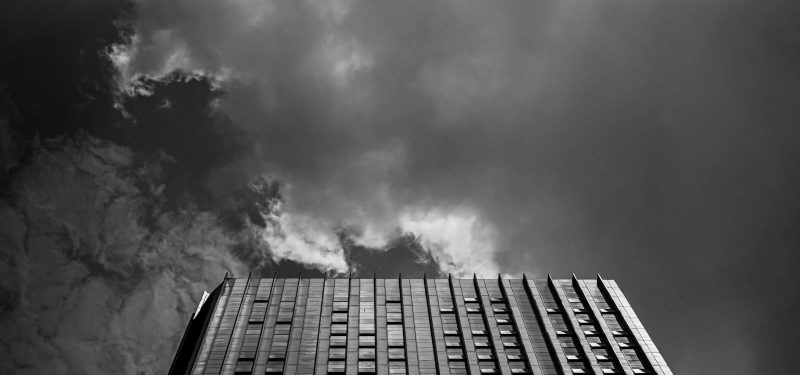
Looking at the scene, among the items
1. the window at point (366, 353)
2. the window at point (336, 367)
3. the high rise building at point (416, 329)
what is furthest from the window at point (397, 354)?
the window at point (336, 367)

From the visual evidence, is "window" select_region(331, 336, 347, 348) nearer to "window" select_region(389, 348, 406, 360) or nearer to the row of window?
the row of window

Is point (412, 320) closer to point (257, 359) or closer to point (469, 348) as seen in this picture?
point (469, 348)

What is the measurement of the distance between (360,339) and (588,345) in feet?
93.0

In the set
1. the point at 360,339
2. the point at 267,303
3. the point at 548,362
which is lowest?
the point at 548,362

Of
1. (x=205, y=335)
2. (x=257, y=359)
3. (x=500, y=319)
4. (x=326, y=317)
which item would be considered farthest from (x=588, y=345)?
(x=205, y=335)

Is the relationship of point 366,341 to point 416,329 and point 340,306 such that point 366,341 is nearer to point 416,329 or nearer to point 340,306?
point 416,329

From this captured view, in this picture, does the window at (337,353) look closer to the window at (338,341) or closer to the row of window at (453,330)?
the row of window at (453,330)

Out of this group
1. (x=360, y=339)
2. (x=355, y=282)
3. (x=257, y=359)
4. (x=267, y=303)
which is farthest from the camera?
(x=355, y=282)

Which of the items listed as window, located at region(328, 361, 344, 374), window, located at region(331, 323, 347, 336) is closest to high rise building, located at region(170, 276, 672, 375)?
window, located at region(328, 361, 344, 374)

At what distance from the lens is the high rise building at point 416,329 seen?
83.1 m

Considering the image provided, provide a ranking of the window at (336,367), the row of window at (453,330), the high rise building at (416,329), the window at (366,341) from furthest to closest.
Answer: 1. the window at (366,341)
2. the row of window at (453,330)
3. the high rise building at (416,329)
4. the window at (336,367)

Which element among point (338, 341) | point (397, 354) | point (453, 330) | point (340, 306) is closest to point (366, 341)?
point (338, 341)

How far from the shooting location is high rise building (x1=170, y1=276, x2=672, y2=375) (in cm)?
8306

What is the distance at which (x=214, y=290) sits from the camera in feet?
333
